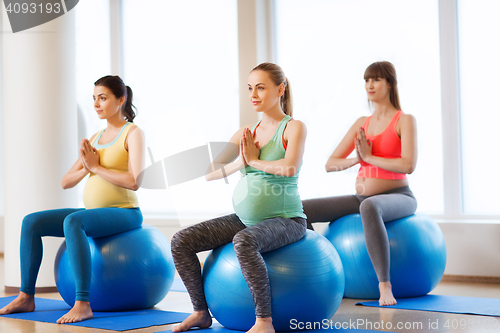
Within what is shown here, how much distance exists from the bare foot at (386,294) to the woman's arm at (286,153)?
3.28ft

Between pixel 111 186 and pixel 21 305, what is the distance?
0.77m

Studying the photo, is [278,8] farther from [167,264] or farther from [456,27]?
[167,264]

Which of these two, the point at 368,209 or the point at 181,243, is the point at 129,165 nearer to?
the point at 181,243

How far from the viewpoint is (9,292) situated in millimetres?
3736

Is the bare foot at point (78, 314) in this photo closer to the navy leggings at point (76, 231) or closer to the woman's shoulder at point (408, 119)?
the navy leggings at point (76, 231)

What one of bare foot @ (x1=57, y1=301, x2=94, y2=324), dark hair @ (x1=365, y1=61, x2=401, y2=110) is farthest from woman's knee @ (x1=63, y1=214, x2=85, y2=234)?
dark hair @ (x1=365, y1=61, x2=401, y2=110)

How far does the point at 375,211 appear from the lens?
2990 millimetres

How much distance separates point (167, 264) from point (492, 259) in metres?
2.18

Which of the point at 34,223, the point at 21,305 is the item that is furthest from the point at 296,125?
the point at 21,305

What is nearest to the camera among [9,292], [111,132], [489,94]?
[111,132]

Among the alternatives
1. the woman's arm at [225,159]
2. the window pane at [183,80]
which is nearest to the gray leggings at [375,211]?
the woman's arm at [225,159]

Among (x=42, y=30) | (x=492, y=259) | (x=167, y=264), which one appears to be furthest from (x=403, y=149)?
(x=42, y=30)

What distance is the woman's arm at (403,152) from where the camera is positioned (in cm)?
319

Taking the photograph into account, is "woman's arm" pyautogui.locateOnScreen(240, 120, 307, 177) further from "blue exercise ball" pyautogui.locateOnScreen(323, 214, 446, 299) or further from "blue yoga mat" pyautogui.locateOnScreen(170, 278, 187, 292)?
"blue yoga mat" pyautogui.locateOnScreen(170, 278, 187, 292)
